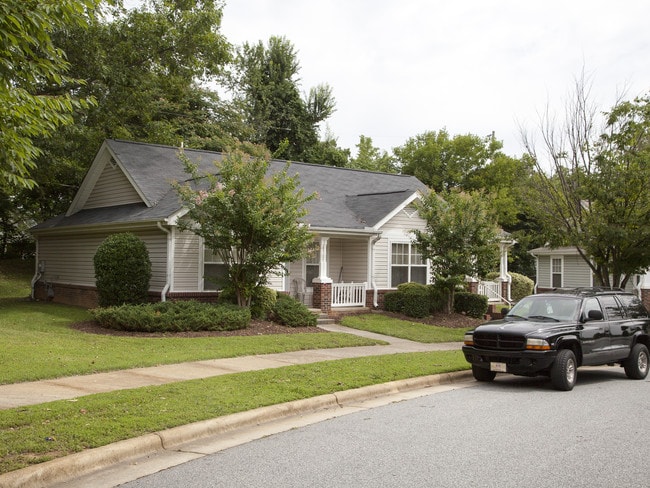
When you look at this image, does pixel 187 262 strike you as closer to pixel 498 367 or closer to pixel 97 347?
pixel 97 347

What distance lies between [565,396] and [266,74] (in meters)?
37.7

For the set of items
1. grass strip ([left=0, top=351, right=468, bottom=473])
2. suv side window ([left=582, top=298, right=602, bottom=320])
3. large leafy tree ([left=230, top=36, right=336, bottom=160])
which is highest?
large leafy tree ([left=230, top=36, right=336, bottom=160])

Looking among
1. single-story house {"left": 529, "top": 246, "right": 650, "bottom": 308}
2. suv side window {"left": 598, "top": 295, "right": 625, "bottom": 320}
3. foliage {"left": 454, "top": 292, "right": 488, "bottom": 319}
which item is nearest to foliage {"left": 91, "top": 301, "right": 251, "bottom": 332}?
suv side window {"left": 598, "top": 295, "right": 625, "bottom": 320}

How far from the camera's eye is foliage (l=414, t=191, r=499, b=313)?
20812mm

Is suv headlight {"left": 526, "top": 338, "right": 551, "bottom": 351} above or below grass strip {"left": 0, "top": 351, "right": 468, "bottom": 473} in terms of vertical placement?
above

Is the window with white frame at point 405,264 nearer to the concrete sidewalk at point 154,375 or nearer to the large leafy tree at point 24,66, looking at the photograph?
the concrete sidewalk at point 154,375

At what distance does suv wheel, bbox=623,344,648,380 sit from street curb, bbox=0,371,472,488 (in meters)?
4.87

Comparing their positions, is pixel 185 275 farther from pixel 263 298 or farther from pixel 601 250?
pixel 601 250

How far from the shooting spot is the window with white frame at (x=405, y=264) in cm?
2338

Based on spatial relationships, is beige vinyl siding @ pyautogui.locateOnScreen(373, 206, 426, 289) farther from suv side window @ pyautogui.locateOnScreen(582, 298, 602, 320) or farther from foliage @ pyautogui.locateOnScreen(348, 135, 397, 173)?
foliage @ pyautogui.locateOnScreen(348, 135, 397, 173)

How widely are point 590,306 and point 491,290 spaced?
14869 millimetres

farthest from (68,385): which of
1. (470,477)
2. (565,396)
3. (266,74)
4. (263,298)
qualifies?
(266,74)

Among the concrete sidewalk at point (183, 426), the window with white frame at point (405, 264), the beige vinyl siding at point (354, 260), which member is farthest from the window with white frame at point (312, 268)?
the concrete sidewalk at point (183, 426)

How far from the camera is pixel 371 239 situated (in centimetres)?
2256
